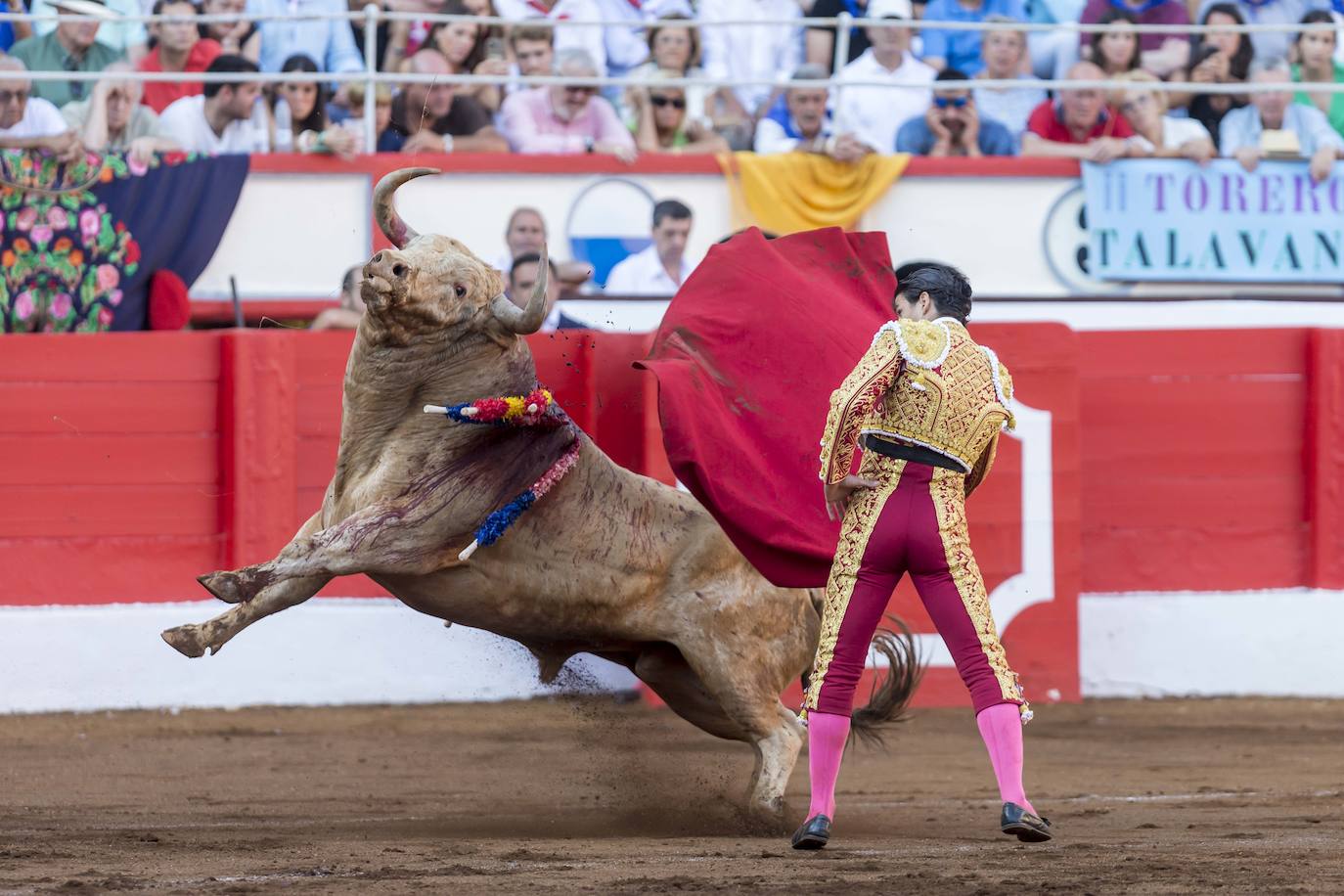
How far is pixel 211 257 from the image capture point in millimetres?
8602

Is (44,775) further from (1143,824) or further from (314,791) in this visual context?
(1143,824)

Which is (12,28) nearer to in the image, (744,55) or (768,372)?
(744,55)

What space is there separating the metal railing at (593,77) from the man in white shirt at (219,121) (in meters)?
0.08

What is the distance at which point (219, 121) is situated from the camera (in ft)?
28.4

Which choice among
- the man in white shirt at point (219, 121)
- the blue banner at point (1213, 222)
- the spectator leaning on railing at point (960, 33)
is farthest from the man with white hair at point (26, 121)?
the blue banner at point (1213, 222)

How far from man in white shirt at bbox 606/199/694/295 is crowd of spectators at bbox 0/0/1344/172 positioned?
0.40 m

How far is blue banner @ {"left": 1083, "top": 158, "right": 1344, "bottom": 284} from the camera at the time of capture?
938cm

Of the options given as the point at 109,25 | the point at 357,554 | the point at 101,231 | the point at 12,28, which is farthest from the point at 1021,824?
the point at 12,28

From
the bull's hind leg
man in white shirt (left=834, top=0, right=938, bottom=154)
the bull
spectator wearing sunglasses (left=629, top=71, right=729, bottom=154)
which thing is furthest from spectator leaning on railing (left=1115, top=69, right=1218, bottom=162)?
the bull's hind leg

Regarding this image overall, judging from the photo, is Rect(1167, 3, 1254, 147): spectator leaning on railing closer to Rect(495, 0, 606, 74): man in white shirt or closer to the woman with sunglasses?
the woman with sunglasses

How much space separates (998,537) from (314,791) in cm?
310

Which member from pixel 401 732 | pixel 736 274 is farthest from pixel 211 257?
pixel 736 274

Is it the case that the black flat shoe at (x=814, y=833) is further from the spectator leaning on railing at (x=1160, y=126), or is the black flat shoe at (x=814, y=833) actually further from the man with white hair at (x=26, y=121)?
the spectator leaning on railing at (x=1160, y=126)

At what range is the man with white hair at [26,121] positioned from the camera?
807cm
